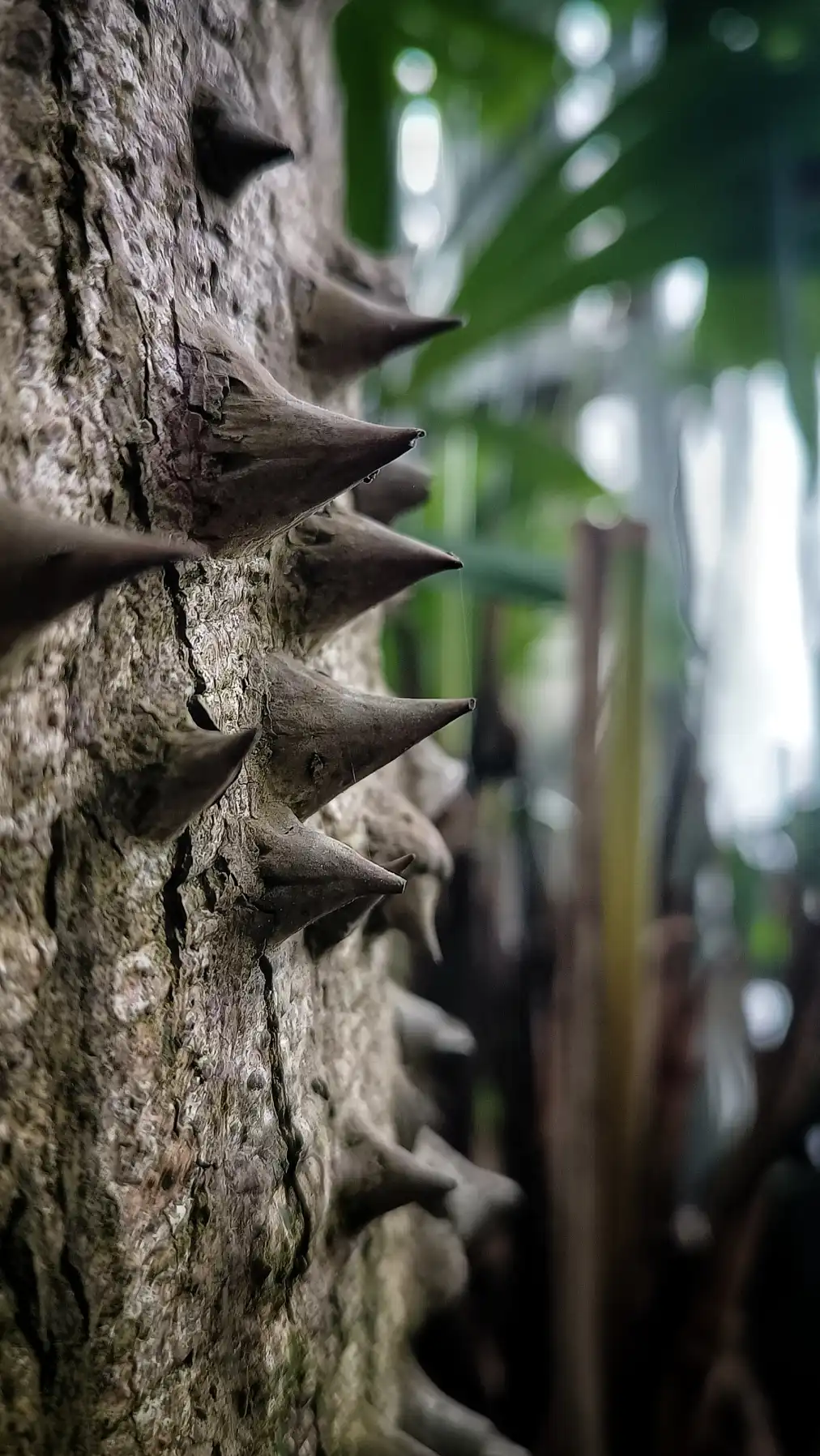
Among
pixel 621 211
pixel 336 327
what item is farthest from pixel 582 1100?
pixel 621 211

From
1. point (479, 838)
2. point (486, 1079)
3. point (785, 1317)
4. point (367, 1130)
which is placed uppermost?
point (367, 1130)

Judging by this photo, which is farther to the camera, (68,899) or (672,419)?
Result: (672,419)

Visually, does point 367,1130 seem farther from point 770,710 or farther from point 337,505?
point 770,710

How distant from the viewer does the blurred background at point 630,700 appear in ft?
1.50

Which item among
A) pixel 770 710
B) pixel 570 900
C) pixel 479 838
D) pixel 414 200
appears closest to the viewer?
pixel 570 900

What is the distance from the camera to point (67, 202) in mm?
211

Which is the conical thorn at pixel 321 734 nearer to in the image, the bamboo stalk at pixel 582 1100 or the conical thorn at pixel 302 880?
the conical thorn at pixel 302 880

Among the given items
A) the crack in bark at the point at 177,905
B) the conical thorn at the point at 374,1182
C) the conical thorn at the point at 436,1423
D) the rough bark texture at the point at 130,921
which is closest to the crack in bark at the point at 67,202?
the rough bark texture at the point at 130,921

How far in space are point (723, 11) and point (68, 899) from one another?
66 centimetres

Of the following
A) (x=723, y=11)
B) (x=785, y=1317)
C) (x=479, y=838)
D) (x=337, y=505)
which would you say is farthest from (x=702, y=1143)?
(x=723, y=11)

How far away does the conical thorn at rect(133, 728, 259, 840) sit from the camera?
0.65 ft

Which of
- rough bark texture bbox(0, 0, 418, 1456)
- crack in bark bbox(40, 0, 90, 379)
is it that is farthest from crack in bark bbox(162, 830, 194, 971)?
crack in bark bbox(40, 0, 90, 379)

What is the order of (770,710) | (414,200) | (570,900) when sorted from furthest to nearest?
(414,200) → (770,710) → (570,900)

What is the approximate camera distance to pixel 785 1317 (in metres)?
0.54
